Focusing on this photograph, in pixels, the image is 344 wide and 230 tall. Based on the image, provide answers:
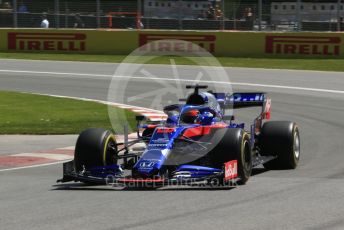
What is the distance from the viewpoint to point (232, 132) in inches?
412

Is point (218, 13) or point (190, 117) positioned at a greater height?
point (218, 13)

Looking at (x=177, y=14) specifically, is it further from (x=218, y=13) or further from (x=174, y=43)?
(x=174, y=43)

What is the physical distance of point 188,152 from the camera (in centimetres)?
1059

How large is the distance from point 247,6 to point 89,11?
7456 mm

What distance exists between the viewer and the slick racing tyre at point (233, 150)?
10289 millimetres

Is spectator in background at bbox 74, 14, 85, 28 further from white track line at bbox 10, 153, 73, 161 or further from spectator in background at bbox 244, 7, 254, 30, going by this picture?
white track line at bbox 10, 153, 73, 161

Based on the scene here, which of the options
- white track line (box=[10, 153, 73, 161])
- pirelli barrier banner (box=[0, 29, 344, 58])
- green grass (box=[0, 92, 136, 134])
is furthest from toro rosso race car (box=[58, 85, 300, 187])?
pirelli barrier banner (box=[0, 29, 344, 58])

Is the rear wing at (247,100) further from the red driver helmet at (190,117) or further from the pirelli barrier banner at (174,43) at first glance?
the pirelli barrier banner at (174,43)

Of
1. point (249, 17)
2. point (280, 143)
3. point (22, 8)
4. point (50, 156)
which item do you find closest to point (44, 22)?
point (22, 8)

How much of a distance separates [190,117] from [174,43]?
944 inches

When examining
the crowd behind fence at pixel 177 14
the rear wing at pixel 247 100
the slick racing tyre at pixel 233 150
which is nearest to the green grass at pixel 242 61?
the crowd behind fence at pixel 177 14

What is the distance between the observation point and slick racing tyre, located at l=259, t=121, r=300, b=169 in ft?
38.5

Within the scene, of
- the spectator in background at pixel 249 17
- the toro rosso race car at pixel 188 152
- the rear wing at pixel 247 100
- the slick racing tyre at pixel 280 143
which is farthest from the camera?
the spectator in background at pixel 249 17

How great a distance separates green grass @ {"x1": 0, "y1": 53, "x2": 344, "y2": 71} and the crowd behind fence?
152cm
